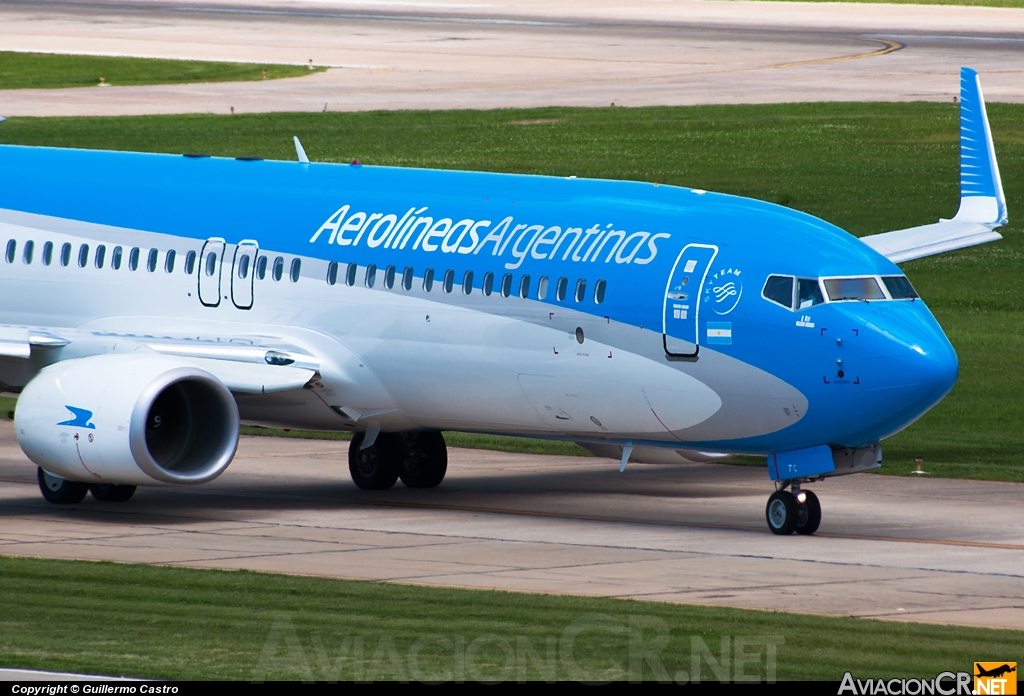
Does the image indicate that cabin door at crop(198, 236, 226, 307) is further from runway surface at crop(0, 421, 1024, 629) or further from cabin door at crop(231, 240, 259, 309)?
runway surface at crop(0, 421, 1024, 629)

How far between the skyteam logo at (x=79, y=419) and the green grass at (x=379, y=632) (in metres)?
4.31

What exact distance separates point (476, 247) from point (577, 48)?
6088cm

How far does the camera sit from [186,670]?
58.0ft

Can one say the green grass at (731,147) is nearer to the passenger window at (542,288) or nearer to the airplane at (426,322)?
the airplane at (426,322)

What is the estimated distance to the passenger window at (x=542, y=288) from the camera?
90.2 feet

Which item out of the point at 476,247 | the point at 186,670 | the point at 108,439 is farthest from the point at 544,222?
the point at 186,670

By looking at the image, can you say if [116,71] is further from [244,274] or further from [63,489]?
[63,489]

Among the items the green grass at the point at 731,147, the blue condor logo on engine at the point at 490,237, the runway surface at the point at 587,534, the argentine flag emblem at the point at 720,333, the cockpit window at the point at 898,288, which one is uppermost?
the green grass at the point at 731,147

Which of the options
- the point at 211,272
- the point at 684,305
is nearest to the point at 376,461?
the point at 211,272

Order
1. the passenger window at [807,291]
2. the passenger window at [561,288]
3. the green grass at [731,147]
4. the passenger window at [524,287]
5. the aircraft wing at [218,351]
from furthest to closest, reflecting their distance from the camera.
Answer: the green grass at [731,147]
the aircraft wing at [218,351]
the passenger window at [524,287]
the passenger window at [561,288]
the passenger window at [807,291]

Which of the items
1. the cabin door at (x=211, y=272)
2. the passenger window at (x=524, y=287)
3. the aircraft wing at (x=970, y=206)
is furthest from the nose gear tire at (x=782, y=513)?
the cabin door at (x=211, y=272)

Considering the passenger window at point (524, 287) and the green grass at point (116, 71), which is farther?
the green grass at point (116, 71)

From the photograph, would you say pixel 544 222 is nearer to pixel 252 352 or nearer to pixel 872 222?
pixel 252 352

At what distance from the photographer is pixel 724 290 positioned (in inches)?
1030
